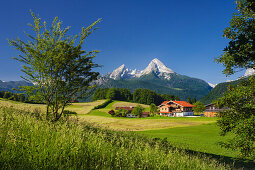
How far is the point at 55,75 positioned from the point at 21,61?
104 inches

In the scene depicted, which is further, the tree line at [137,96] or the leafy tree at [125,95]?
the leafy tree at [125,95]

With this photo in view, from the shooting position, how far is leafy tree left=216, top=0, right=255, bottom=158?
28.8 ft

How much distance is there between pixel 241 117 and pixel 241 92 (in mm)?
1468

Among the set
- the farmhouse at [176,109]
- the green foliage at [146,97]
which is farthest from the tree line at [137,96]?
the farmhouse at [176,109]

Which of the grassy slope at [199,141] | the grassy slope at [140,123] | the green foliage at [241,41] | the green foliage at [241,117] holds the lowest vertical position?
the grassy slope at [140,123]

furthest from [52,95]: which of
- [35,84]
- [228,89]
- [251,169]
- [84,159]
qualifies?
[251,169]

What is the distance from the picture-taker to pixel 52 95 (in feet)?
38.9

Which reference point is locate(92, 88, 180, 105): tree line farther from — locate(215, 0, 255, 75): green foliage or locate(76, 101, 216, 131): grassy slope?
locate(215, 0, 255, 75): green foliage

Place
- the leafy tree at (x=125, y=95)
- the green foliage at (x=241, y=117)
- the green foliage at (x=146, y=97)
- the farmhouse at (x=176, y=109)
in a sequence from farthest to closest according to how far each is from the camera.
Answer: the leafy tree at (x=125, y=95), the green foliage at (x=146, y=97), the farmhouse at (x=176, y=109), the green foliage at (x=241, y=117)

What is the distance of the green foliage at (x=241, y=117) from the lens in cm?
858

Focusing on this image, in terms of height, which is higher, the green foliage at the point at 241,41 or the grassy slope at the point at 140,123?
the green foliage at the point at 241,41

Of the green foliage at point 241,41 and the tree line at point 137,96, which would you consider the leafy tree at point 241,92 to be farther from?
the tree line at point 137,96

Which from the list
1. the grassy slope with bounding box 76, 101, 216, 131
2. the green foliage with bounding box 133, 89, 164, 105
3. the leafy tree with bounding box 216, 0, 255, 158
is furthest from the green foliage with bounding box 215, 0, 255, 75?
the green foliage with bounding box 133, 89, 164, 105

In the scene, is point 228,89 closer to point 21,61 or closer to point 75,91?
point 75,91
